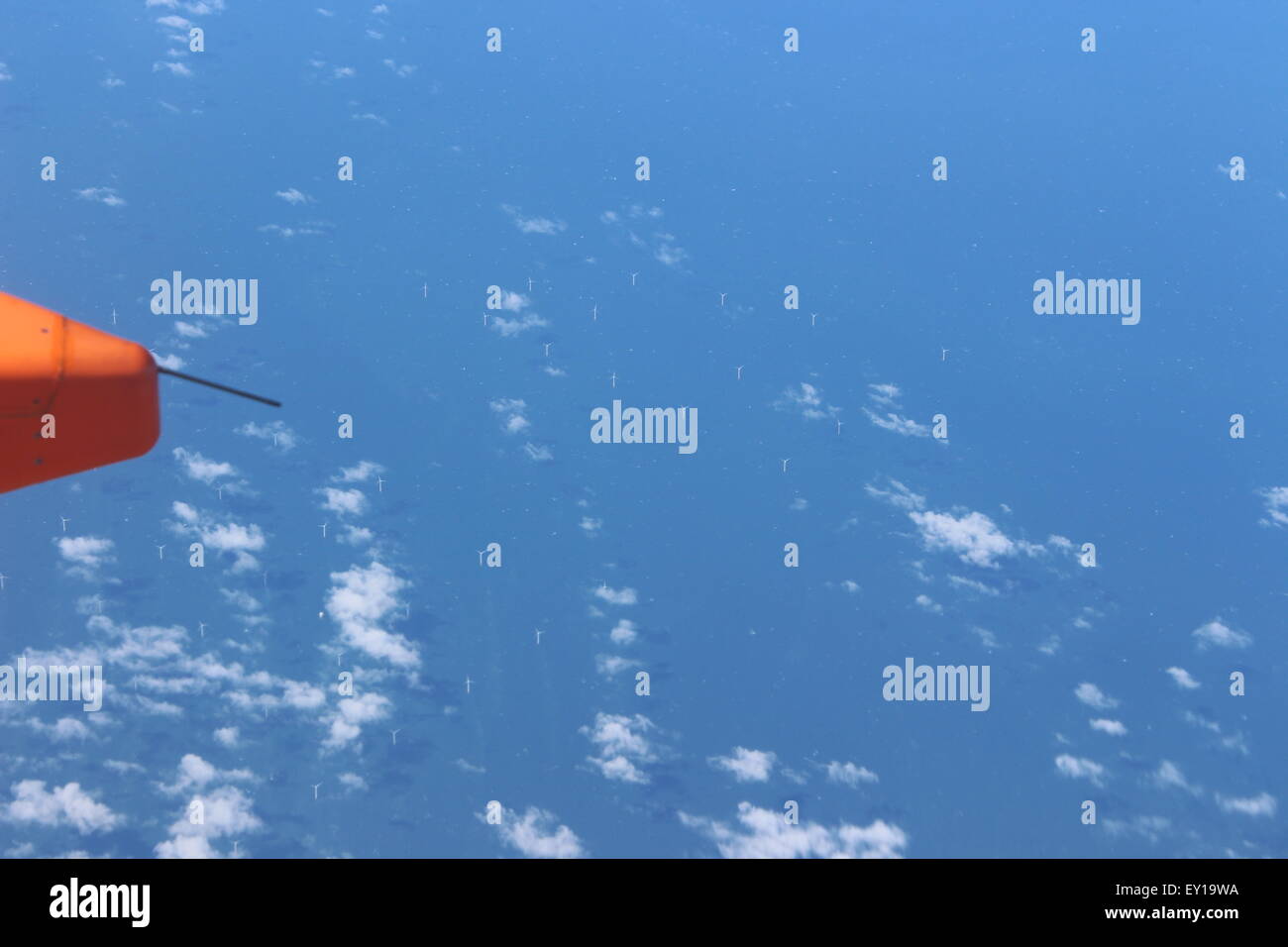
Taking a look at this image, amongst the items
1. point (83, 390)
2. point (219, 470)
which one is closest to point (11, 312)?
point (83, 390)

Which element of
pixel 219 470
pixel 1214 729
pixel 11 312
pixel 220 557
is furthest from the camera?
pixel 219 470

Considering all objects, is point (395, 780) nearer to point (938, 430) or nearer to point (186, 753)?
point (186, 753)

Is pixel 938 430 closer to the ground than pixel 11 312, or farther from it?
farther from it

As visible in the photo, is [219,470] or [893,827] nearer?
[893,827]

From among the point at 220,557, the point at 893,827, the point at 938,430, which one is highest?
the point at 938,430

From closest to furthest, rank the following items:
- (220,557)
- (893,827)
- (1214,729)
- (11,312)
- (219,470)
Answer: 1. (11,312)
2. (893,827)
3. (1214,729)
4. (220,557)
5. (219,470)

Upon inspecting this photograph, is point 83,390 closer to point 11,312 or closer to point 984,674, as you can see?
point 11,312

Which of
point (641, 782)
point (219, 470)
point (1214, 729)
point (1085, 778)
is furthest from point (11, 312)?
point (219, 470)
